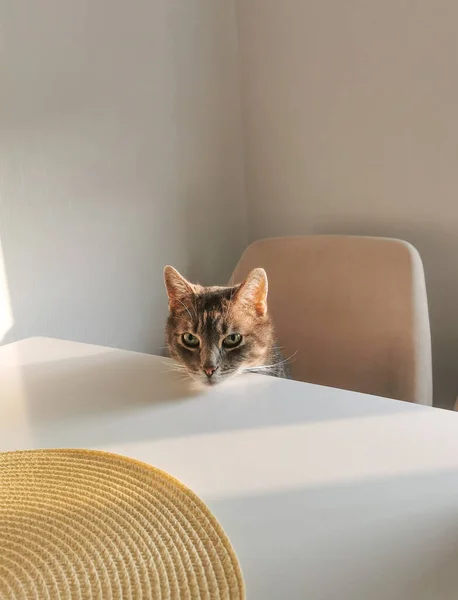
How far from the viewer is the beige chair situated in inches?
48.6

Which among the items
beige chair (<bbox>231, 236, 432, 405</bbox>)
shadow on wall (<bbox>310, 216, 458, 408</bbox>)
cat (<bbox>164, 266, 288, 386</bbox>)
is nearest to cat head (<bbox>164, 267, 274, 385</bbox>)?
cat (<bbox>164, 266, 288, 386</bbox>)

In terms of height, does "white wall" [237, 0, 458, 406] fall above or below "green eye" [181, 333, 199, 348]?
above

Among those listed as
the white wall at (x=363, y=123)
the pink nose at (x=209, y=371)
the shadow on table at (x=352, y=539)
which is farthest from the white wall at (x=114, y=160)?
the shadow on table at (x=352, y=539)

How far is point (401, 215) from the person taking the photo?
5.02 ft

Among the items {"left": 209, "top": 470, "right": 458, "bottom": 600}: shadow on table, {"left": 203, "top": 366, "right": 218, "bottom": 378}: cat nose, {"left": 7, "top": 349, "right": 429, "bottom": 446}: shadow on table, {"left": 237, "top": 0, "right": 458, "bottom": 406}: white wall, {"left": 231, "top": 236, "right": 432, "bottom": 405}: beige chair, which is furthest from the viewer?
{"left": 237, "top": 0, "right": 458, "bottom": 406}: white wall

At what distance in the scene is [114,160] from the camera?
1460 millimetres

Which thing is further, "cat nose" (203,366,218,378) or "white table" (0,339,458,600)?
"cat nose" (203,366,218,378)

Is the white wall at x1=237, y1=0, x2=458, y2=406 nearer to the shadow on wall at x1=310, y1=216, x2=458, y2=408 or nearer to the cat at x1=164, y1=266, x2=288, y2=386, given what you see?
the shadow on wall at x1=310, y1=216, x2=458, y2=408

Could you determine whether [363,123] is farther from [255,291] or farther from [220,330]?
[220,330]

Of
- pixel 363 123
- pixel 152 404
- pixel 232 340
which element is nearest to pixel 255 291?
pixel 232 340

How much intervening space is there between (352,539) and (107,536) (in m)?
0.25

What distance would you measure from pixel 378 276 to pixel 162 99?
757mm

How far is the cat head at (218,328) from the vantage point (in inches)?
39.7

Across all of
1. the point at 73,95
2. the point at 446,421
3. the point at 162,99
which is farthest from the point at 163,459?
the point at 162,99
